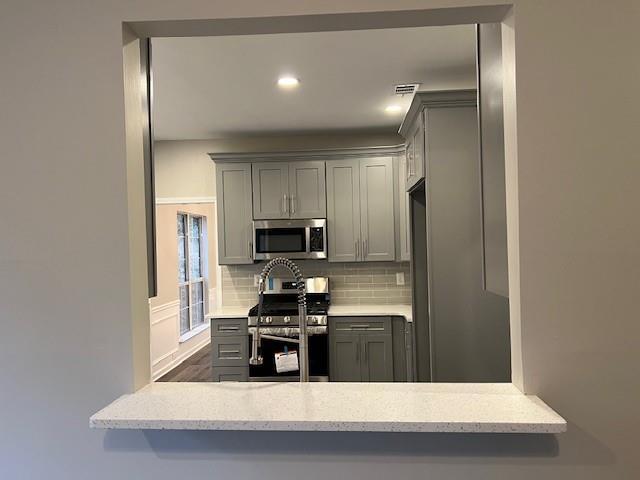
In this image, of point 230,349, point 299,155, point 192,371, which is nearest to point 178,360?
point 192,371

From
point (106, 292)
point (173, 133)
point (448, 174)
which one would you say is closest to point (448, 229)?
point (448, 174)

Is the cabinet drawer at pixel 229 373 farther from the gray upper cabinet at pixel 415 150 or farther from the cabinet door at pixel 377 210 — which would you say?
the gray upper cabinet at pixel 415 150

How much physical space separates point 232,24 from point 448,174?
1734 mm

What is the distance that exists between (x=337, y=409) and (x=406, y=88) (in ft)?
8.90

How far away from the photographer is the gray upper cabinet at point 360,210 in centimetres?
438

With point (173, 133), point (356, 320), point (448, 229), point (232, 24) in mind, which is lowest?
point (356, 320)

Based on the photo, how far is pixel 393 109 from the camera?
3.84 m

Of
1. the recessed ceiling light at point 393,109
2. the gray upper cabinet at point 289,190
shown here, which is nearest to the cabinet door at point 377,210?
the gray upper cabinet at point 289,190

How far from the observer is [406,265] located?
15.2 ft

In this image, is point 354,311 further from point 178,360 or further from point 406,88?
point 178,360

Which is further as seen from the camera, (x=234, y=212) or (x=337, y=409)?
(x=234, y=212)

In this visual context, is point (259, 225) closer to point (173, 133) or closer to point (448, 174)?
point (173, 133)

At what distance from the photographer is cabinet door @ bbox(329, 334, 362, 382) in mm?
4145

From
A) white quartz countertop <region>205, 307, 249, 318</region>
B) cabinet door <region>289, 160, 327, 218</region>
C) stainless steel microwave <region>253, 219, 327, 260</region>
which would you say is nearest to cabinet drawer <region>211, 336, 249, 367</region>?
white quartz countertop <region>205, 307, 249, 318</region>
